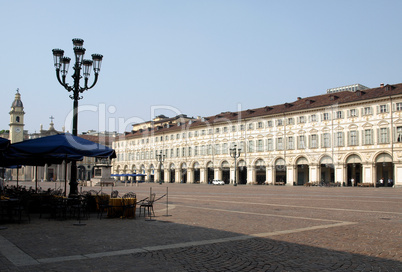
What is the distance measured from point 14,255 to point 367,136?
2121 inches

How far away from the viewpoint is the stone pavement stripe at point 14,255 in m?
6.71

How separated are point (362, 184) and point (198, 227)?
47.9 metres

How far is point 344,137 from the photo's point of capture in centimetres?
5656

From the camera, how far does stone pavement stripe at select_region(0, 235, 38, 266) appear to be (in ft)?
22.0

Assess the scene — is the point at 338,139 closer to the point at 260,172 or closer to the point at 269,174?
the point at 269,174

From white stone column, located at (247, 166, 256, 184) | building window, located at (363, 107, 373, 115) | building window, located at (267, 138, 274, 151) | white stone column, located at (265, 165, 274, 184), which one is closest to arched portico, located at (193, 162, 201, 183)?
white stone column, located at (247, 166, 256, 184)

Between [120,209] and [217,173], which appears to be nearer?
[120,209]

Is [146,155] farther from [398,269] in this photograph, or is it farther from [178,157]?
[398,269]

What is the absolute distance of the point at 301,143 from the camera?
61.5 m

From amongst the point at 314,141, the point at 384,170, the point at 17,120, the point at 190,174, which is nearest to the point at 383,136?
the point at 384,170

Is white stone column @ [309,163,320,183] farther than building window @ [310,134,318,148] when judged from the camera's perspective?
No

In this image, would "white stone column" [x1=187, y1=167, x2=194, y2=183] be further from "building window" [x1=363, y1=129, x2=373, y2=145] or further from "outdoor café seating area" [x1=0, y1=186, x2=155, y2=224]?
"outdoor café seating area" [x1=0, y1=186, x2=155, y2=224]

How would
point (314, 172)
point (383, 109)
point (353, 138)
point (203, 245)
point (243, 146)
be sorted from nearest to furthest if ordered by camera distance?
point (203, 245) < point (383, 109) < point (353, 138) < point (314, 172) < point (243, 146)

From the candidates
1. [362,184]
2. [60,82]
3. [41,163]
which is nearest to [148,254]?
[60,82]
